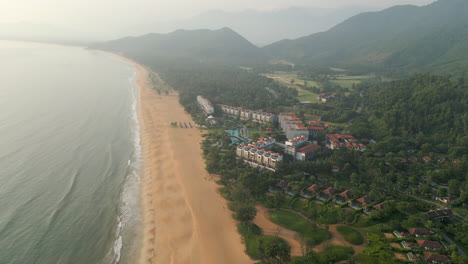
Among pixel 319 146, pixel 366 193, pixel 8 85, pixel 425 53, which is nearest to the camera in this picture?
pixel 366 193

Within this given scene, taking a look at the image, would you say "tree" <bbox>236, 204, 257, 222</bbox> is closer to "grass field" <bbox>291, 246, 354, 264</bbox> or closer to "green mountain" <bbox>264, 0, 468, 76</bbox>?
"grass field" <bbox>291, 246, 354, 264</bbox>

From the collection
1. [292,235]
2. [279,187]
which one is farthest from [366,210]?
[279,187]

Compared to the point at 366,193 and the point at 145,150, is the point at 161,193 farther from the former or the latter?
the point at 366,193

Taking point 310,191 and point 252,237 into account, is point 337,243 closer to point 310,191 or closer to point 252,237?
point 252,237

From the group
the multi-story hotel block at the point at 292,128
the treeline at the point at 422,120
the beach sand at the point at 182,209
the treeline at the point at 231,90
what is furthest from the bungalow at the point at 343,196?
the treeline at the point at 231,90

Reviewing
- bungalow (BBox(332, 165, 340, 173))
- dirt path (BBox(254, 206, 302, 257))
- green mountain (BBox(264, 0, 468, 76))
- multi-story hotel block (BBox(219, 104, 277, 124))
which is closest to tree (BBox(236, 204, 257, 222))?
dirt path (BBox(254, 206, 302, 257))

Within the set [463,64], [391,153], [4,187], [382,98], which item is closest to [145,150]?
[4,187]

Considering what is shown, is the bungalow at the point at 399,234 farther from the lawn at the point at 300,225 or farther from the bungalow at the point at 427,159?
the bungalow at the point at 427,159
